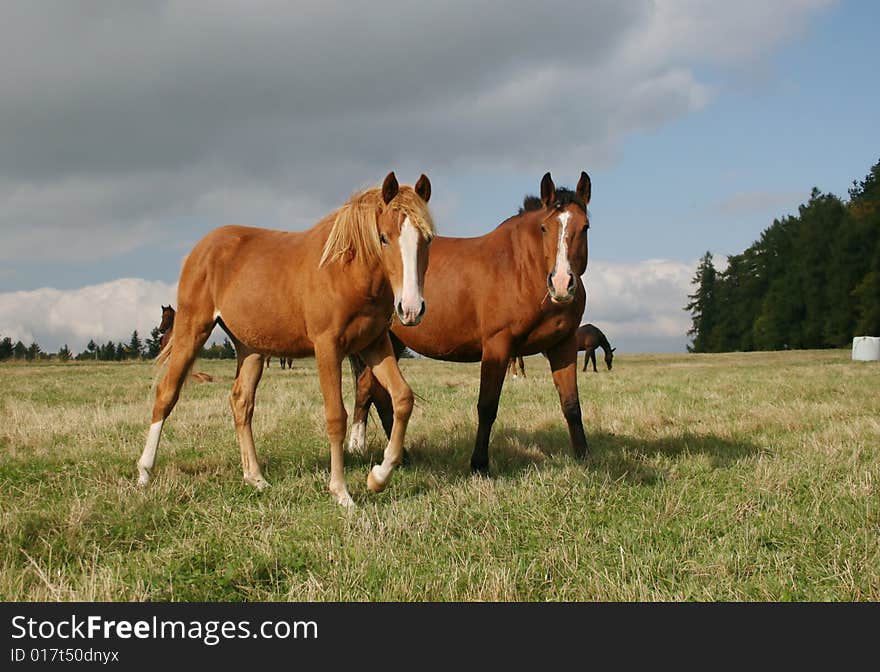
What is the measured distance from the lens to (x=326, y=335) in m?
5.59

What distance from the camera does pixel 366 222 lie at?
5434 millimetres

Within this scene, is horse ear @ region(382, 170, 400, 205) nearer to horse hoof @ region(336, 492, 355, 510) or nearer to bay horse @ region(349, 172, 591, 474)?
bay horse @ region(349, 172, 591, 474)

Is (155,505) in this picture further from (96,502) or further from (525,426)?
(525,426)

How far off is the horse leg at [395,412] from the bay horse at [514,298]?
1.16 m

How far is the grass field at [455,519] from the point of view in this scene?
11.8 feet

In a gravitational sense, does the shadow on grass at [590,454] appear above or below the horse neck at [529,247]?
below

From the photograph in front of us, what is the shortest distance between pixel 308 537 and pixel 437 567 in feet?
3.50

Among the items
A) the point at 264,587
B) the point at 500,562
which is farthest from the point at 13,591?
the point at 500,562

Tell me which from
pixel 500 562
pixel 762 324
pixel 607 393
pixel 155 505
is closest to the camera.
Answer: pixel 500 562

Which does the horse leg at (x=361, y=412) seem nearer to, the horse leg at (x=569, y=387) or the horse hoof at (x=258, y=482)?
the horse hoof at (x=258, y=482)

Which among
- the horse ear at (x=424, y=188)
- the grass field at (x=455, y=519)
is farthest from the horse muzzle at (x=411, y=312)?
the grass field at (x=455, y=519)

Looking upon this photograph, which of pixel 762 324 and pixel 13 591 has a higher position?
pixel 762 324

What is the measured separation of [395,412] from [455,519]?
112cm

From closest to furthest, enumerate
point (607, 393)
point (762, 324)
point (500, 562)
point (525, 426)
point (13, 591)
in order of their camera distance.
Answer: point (13, 591)
point (500, 562)
point (525, 426)
point (607, 393)
point (762, 324)
